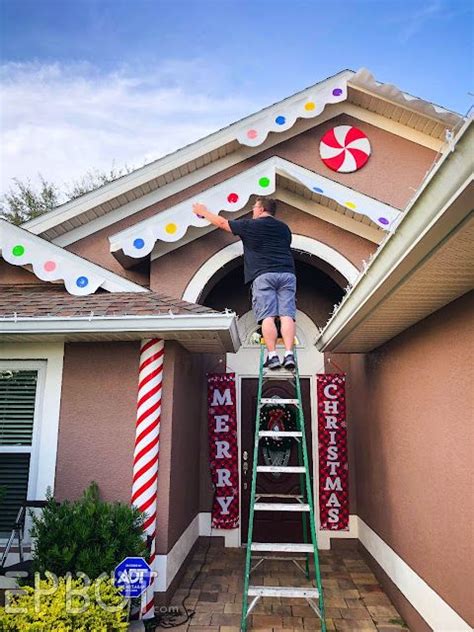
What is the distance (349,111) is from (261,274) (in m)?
3.61

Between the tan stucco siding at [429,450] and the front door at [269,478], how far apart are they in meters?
1.35

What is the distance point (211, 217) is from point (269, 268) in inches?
34.5

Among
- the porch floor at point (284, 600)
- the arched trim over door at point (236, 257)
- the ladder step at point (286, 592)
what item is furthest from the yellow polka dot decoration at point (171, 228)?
the porch floor at point (284, 600)

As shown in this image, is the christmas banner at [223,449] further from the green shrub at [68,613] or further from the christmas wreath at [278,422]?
the green shrub at [68,613]

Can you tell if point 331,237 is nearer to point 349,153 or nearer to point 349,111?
point 349,153

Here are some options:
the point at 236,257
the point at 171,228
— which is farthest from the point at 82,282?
the point at 236,257

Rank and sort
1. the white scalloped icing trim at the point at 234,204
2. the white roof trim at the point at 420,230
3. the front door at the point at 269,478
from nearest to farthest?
the white roof trim at the point at 420,230
the white scalloped icing trim at the point at 234,204
the front door at the point at 269,478

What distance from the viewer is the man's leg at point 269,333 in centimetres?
490

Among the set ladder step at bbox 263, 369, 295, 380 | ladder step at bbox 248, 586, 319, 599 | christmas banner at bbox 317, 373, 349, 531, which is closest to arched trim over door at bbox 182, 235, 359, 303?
ladder step at bbox 263, 369, 295, 380

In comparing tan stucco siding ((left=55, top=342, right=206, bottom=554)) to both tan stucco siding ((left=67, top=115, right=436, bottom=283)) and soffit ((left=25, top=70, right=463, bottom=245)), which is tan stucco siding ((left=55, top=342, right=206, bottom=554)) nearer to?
tan stucco siding ((left=67, top=115, right=436, bottom=283))

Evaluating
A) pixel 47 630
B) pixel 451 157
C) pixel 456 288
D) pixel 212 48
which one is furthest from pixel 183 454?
pixel 212 48

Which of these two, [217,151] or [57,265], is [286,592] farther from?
[217,151]

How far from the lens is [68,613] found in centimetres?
307

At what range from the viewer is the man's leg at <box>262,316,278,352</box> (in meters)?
4.90
